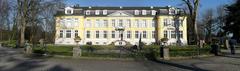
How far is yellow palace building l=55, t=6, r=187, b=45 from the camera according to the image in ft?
267

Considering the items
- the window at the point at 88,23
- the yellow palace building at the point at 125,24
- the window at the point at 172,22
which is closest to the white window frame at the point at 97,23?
the yellow palace building at the point at 125,24

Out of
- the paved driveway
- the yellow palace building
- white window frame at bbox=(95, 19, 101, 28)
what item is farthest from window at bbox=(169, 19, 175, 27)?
the paved driveway

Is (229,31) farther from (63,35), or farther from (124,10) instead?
(63,35)

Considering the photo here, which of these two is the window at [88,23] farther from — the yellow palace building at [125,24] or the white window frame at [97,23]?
the white window frame at [97,23]

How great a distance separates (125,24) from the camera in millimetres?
83312

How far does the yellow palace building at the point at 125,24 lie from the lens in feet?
267

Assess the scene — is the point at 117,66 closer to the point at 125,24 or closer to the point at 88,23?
the point at 125,24

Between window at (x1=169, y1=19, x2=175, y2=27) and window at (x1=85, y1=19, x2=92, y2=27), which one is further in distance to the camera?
window at (x1=85, y1=19, x2=92, y2=27)

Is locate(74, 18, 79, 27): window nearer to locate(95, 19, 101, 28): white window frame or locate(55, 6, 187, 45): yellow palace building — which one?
locate(55, 6, 187, 45): yellow palace building

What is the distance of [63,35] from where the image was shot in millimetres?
80750

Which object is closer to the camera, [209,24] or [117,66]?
[117,66]

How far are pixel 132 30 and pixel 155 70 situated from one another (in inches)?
2651

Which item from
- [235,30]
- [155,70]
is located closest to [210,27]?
[235,30]

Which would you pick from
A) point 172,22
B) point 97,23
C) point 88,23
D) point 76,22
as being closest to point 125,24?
point 97,23
